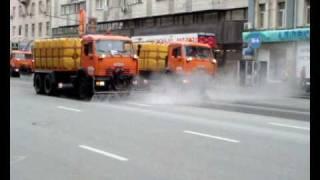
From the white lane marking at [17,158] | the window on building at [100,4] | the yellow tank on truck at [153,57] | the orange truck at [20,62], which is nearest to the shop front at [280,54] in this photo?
the yellow tank on truck at [153,57]

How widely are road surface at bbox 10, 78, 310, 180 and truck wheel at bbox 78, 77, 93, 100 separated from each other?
18.3 feet

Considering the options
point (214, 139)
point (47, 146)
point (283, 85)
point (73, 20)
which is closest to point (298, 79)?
point (283, 85)

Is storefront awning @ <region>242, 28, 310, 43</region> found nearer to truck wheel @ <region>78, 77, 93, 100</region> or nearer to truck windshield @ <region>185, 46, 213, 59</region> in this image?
truck windshield @ <region>185, 46, 213, 59</region>

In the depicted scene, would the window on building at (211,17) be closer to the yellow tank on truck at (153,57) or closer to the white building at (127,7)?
the white building at (127,7)

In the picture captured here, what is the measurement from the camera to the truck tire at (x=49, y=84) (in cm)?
2532

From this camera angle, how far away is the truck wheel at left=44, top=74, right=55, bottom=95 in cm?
2534

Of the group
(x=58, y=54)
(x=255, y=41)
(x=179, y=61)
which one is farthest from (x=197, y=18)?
(x=58, y=54)

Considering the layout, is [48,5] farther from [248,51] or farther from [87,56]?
[87,56]

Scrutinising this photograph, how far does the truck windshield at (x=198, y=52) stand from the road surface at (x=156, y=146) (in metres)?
8.44

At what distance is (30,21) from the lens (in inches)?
2904

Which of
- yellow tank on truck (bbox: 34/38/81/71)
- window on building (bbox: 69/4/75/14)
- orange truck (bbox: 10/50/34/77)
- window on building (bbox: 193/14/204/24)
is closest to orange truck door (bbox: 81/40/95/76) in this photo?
yellow tank on truck (bbox: 34/38/81/71)

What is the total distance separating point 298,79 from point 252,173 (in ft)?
86.2

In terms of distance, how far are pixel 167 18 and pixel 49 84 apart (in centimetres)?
2382

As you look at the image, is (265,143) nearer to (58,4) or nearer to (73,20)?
(73,20)
